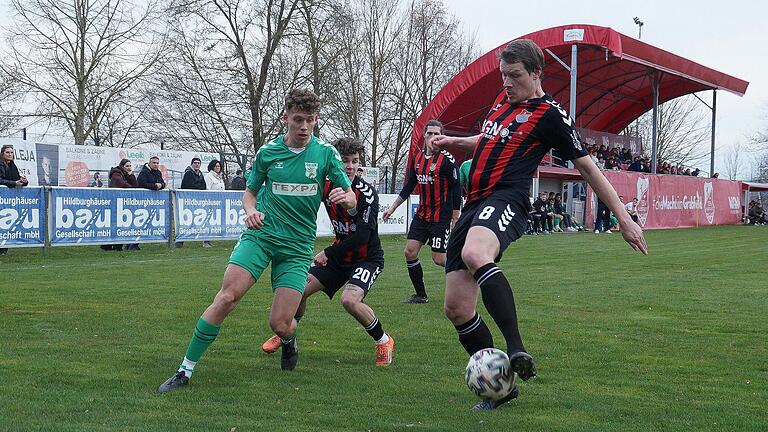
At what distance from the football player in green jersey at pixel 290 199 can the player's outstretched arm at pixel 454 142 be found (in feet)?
2.46

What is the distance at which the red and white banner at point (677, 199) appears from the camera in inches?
1393

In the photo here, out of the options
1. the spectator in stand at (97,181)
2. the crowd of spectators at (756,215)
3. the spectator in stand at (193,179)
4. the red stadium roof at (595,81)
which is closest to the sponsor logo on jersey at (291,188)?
the spectator in stand at (193,179)

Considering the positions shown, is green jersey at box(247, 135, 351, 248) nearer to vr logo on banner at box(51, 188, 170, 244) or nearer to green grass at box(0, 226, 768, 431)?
green grass at box(0, 226, 768, 431)

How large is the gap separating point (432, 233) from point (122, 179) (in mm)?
9215

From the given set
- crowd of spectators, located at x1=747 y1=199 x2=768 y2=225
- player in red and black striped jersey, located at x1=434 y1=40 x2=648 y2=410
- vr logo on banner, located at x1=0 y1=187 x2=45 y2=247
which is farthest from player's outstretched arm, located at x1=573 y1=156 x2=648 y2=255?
crowd of spectators, located at x1=747 y1=199 x2=768 y2=225

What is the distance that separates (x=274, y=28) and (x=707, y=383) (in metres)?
30.5

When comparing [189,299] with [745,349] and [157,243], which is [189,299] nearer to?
[745,349]

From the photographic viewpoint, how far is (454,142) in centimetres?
562

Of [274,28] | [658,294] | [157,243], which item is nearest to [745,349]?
[658,294]

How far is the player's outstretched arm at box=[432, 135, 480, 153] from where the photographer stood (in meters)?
5.59

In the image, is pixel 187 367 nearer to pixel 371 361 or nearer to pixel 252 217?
pixel 252 217

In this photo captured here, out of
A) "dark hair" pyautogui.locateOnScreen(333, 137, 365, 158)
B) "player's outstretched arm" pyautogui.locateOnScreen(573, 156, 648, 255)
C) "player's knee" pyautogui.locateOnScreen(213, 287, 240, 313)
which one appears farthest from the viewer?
"dark hair" pyautogui.locateOnScreen(333, 137, 365, 158)

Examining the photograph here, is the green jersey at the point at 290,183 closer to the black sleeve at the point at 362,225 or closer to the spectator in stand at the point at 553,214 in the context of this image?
the black sleeve at the point at 362,225

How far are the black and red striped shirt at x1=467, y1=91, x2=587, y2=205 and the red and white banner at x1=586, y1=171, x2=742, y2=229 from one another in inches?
1141
